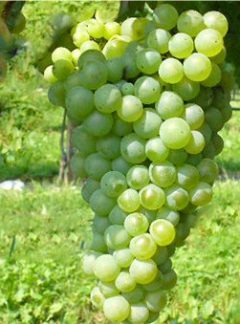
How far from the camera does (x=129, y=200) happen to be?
3.05 feet

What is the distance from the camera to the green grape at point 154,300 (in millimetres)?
961

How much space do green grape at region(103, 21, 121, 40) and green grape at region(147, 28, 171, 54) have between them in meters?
0.08

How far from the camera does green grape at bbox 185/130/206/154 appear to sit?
0.91 meters

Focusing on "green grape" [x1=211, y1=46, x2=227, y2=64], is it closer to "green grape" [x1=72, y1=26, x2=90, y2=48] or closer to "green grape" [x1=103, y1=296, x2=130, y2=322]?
"green grape" [x1=72, y1=26, x2=90, y2=48]

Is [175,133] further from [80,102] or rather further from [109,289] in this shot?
[109,289]

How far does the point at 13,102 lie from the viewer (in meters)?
8.22

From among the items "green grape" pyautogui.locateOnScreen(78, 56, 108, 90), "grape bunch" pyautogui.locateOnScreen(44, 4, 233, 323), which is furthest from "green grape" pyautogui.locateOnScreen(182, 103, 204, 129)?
"green grape" pyautogui.locateOnScreen(78, 56, 108, 90)

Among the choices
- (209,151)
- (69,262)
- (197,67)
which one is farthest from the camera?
(69,262)

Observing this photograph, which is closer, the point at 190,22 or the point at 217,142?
the point at 190,22

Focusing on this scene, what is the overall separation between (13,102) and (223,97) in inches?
291

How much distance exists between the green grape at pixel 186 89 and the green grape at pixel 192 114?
0.01 meters

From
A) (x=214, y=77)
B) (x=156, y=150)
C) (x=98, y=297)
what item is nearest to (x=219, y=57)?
(x=214, y=77)

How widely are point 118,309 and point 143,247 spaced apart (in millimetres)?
91

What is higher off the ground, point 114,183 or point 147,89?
point 147,89
